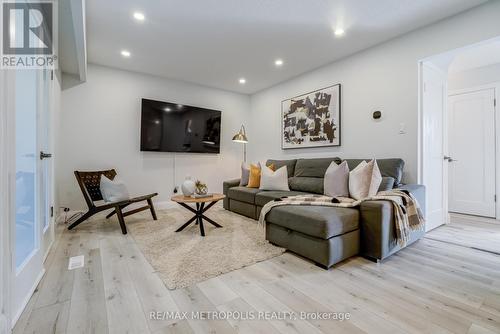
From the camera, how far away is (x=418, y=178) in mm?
2594

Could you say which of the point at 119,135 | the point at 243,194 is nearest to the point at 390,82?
the point at 243,194

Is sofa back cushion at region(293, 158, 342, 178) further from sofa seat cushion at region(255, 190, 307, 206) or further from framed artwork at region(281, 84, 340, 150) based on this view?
sofa seat cushion at region(255, 190, 307, 206)

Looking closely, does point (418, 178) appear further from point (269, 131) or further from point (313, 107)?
point (269, 131)

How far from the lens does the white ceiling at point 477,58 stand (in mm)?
2857

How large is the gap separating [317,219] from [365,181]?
0.89 m

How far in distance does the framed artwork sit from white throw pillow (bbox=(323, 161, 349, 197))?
81 cm

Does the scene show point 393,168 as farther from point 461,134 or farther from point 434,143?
point 461,134

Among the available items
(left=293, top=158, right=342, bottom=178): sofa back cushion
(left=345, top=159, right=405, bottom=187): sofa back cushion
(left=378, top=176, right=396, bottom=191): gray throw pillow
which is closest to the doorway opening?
(left=345, top=159, right=405, bottom=187): sofa back cushion

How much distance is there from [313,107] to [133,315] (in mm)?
3503

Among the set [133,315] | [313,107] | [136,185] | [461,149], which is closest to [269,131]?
[313,107]

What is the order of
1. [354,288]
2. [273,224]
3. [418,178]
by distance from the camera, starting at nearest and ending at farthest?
[354,288] < [273,224] < [418,178]

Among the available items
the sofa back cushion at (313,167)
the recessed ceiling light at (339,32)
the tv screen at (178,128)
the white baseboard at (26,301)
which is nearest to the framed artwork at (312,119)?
the sofa back cushion at (313,167)

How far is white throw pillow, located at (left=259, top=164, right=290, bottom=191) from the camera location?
3.36 m

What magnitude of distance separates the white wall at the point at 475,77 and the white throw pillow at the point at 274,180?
3197mm
